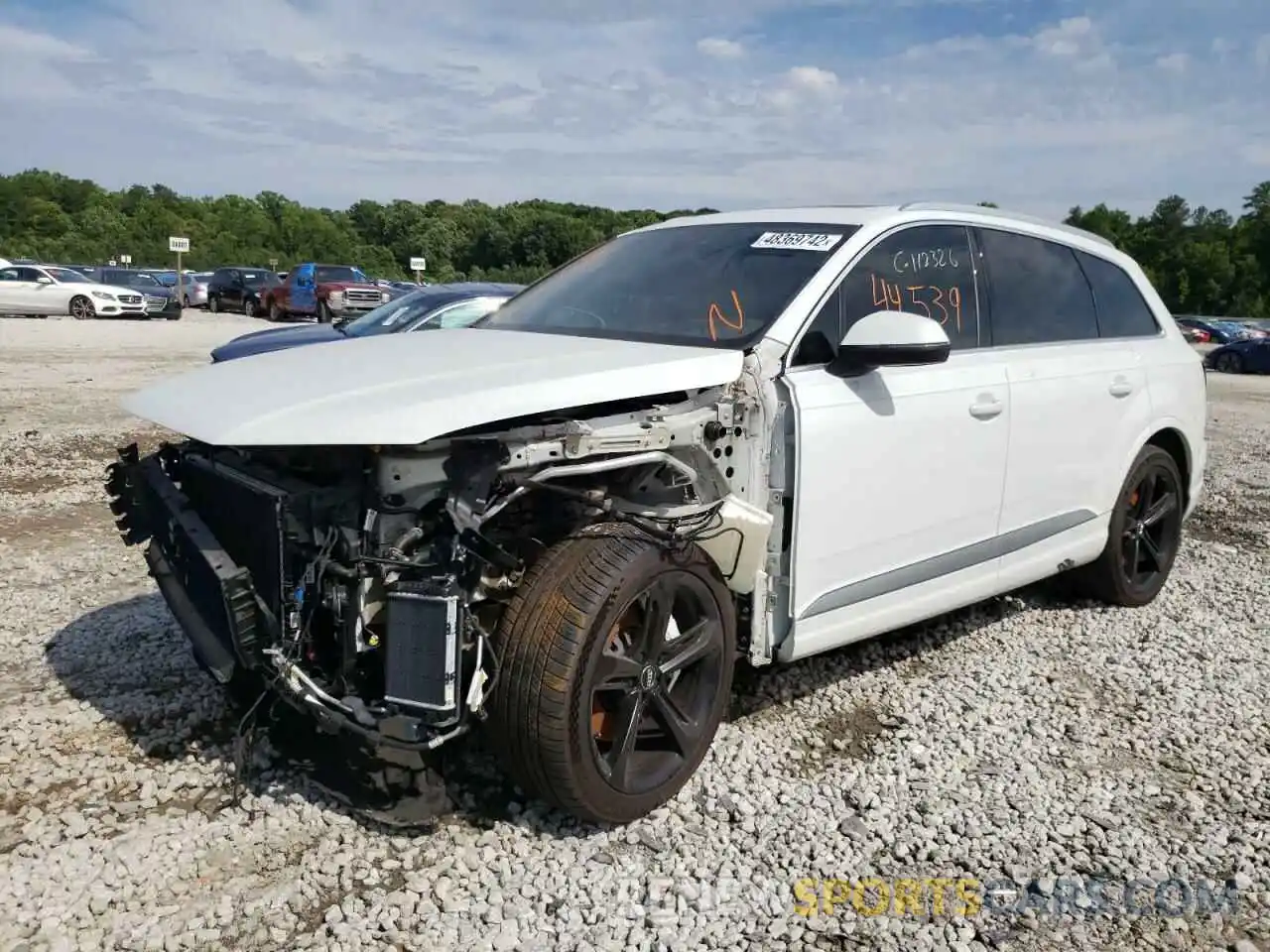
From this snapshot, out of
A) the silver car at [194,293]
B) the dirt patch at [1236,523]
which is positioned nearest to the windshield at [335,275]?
the silver car at [194,293]

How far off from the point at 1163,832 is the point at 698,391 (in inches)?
76.3

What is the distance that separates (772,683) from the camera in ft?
13.4

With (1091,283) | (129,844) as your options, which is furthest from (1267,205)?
(129,844)

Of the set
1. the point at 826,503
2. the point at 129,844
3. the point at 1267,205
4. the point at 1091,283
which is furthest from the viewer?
the point at 1267,205

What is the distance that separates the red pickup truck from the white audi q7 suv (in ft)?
69.3

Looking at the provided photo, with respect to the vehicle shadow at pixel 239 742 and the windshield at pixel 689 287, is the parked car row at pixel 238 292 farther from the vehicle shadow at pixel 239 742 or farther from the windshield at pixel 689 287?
the windshield at pixel 689 287

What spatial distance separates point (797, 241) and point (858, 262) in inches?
9.9

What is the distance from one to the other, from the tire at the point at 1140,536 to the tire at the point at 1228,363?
920 inches

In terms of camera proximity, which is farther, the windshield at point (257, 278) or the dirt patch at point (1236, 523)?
the windshield at point (257, 278)

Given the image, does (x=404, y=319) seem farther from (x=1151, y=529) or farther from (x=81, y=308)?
(x=81, y=308)

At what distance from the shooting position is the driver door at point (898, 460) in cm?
338

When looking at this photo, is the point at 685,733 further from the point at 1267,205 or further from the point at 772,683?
the point at 1267,205

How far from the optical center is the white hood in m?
2.57

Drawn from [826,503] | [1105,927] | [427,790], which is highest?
[826,503]
